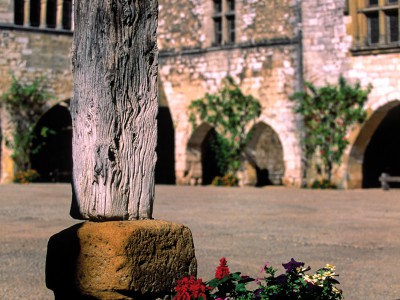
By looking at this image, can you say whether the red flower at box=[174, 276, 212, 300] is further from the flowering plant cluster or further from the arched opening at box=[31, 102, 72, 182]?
the arched opening at box=[31, 102, 72, 182]

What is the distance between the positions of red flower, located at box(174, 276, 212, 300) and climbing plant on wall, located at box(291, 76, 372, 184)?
13.4 meters

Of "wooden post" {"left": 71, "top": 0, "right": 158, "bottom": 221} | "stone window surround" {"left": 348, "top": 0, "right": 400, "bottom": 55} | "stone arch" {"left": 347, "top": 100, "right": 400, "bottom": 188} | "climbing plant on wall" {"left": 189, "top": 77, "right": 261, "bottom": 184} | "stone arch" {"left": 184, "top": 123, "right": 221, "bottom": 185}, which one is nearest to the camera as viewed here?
"wooden post" {"left": 71, "top": 0, "right": 158, "bottom": 221}

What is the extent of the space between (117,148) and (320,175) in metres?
13.6

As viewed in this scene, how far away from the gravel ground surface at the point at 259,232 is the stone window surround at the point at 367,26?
3.53m

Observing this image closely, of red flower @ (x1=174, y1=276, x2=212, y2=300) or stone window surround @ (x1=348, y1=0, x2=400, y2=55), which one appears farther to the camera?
stone window surround @ (x1=348, y1=0, x2=400, y2=55)

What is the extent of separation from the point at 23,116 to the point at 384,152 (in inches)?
376

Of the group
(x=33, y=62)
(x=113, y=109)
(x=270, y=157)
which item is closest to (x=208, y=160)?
(x=270, y=157)

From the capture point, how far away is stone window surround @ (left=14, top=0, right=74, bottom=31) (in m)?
18.4

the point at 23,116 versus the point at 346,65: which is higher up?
the point at 346,65

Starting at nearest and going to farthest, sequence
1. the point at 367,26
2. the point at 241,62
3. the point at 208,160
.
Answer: the point at 367,26, the point at 241,62, the point at 208,160

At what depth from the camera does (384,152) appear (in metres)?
18.9

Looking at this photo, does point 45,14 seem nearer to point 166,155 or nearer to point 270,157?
point 166,155

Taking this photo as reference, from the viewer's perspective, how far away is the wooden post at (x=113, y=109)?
3359mm

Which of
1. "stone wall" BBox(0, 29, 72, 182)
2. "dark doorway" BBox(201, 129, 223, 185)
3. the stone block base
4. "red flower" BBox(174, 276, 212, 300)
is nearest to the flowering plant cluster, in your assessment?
"red flower" BBox(174, 276, 212, 300)
